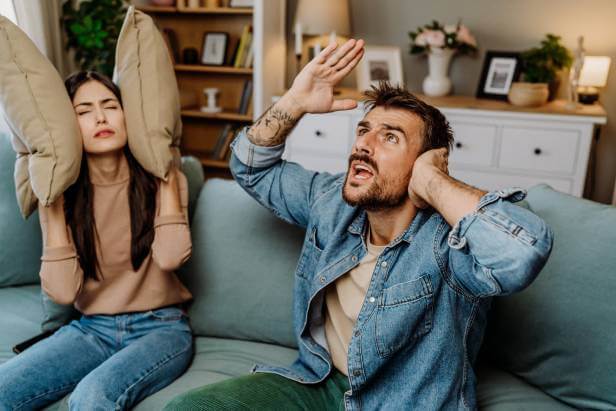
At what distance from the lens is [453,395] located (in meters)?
1.17

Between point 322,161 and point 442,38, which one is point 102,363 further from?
point 442,38

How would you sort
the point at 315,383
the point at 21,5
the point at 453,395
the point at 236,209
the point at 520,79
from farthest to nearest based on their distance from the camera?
the point at 520,79 → the point at 21,5 → the point at 236,209 → the point at 315,383 → the point at 453,395

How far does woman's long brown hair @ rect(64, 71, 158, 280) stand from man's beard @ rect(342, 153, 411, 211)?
1.83ft

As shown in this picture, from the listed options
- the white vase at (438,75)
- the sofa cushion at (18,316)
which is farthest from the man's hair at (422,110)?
the white vase at (438,75)

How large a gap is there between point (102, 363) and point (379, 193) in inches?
30.4

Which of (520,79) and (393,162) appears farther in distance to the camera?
(520,79)

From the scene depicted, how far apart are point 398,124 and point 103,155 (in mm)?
743

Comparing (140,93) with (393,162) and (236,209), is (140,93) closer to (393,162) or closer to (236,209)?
(236,209)

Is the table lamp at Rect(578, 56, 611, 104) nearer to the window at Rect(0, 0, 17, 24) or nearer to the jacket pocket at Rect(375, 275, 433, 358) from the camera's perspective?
the jacket pocket at Rect(375, 275, 433, 358)

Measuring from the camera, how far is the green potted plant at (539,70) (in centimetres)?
305

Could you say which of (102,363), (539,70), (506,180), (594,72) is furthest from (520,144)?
(102,363)

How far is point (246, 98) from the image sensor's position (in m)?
3.79

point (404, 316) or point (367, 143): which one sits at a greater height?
point (367, 143)

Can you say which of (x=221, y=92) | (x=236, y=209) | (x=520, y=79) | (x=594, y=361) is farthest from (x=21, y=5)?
(x=594, y=361)
